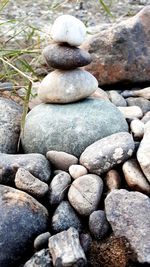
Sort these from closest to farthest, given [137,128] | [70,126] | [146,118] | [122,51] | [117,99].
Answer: [70,126] → [137,128] → [146,118] → [117,99] → [122,51]

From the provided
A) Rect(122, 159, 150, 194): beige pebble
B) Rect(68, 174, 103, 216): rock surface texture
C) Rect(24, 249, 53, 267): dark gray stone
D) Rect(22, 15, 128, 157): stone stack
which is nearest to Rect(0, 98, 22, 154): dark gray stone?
Rect(22, 15, 128, 157): stone stack

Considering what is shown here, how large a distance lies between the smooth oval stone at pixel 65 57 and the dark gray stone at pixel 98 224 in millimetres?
828

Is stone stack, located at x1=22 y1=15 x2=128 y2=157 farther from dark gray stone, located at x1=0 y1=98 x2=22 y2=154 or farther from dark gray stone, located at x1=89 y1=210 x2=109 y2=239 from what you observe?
dark gray stone, located at x1=89 y1=210 x2=109 y2=239

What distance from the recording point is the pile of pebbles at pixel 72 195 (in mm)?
1761

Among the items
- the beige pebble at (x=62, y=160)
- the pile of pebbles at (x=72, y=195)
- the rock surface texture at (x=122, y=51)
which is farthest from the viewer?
the rock surface texture at (x=122, y=51)

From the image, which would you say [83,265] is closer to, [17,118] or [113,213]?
[113,213]

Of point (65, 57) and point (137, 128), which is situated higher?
point (65, 57)

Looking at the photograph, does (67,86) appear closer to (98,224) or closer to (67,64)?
(67,64)

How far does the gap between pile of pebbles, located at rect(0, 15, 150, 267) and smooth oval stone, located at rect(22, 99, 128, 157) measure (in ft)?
0.26

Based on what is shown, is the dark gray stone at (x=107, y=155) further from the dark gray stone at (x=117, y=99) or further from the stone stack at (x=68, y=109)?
the dark gray stone at (x=117, y=99)

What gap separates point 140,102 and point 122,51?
1.21ft

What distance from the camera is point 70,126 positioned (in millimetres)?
2291

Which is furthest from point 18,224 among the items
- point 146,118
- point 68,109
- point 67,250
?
point 146,118

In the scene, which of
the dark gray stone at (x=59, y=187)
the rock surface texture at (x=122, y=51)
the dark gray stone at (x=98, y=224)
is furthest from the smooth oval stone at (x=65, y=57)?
the dark gray stone at (x=98, y=224)
